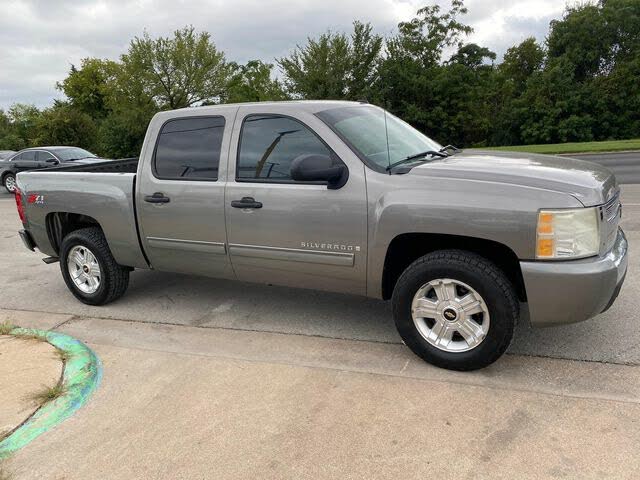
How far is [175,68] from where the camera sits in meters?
43.3

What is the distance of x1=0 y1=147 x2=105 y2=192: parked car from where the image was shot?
17141 millimetres

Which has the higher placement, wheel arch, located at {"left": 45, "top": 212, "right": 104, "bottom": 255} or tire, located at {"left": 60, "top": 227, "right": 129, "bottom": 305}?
wheel arch, located at {"left": 45, "top": 212, "right": 104, "bottom": 255}

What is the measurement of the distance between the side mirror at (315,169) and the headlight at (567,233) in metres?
1.33

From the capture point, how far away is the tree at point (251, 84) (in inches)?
1535

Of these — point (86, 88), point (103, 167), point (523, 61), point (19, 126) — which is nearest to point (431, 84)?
point (523, 61)

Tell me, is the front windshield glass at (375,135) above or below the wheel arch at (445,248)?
above

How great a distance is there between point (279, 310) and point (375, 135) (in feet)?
5.94

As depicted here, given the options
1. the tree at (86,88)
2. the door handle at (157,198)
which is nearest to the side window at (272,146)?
the door handle at (157,198)

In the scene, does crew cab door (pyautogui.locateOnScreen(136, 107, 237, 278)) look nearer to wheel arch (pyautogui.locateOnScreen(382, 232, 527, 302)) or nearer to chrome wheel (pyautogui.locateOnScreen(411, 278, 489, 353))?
wheel arch (pyautogui.locateOnScreen(382, 232, 527, 302))

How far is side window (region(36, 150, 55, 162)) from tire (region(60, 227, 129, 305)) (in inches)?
536

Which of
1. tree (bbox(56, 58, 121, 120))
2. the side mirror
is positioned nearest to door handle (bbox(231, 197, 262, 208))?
the side mirror

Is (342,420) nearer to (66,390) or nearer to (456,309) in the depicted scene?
(456,309)

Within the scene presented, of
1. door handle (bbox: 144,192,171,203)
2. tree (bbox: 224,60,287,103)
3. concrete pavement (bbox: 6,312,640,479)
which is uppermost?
tree (bbox: 224,60,287,103)

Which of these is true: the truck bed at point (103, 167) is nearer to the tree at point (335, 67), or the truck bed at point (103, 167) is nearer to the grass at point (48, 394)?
the grass at point (48, 394)
